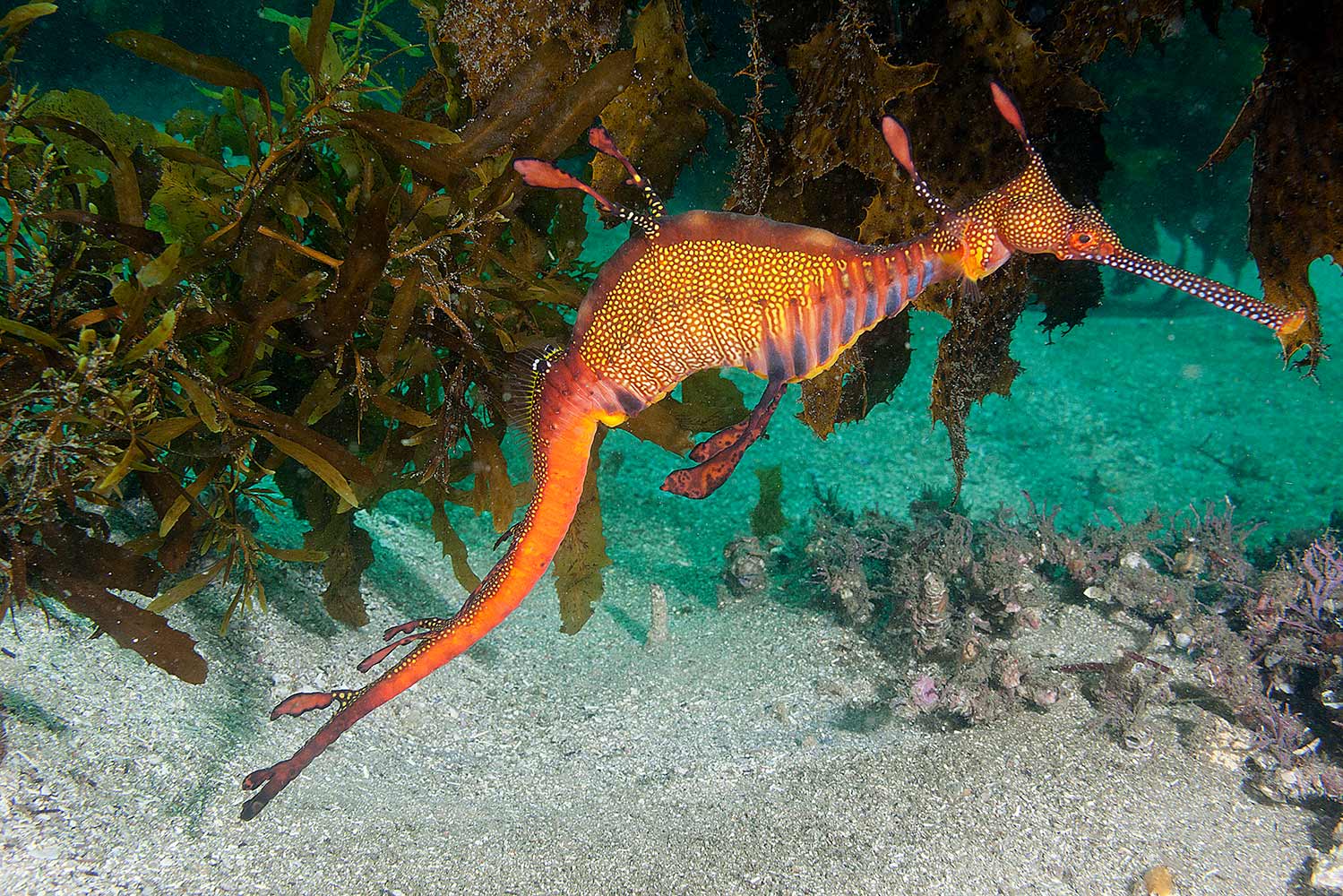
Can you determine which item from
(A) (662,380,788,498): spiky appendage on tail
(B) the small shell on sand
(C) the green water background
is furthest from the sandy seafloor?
(A) (662,380,788,498): spiky appendage on tail

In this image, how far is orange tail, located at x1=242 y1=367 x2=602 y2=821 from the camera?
2.36m

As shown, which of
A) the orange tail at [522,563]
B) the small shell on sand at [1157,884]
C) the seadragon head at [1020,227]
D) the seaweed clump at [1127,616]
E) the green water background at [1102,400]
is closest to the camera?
the seadragon head at [1020,227]

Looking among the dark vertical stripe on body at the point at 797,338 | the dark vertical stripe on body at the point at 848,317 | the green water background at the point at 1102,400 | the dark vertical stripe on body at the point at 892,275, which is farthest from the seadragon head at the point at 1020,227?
the green water background at the point at 1102,400

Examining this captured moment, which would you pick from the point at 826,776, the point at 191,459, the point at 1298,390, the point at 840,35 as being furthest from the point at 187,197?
the point at 1298,390

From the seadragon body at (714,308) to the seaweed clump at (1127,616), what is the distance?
3.20 meters

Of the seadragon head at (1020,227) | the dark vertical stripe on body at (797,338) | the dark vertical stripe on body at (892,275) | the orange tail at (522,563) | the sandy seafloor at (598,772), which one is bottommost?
the sandy seafloor at (598,772)

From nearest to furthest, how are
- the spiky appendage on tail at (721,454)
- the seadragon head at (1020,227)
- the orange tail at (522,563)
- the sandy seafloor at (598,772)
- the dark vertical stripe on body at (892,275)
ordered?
the seadragon head at (1020,227) → the dark vertical stripe on body at (892,275) → the spiky appendage on tail at (721,454) → the orange tail at (522,563) → the sandy seafloor at (598,772)

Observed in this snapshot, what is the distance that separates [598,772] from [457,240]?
3195 mm

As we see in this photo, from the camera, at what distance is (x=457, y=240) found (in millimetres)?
3129

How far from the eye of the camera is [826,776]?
12.2ft

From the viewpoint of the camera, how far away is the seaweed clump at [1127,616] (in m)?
4.04

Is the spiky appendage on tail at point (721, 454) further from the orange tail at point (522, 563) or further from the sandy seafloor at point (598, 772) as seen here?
the sandy seafloor at point (598, 772)

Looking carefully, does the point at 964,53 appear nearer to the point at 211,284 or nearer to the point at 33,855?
the point at 211,284

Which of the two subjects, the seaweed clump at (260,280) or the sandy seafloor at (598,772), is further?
the sandy seafloor at (598,772)
